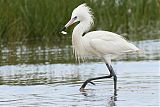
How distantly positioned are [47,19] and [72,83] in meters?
6.86

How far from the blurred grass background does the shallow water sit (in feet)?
7.24

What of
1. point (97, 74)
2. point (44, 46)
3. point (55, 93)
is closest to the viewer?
point (55, 93)

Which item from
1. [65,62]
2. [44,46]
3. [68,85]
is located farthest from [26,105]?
[44,46]

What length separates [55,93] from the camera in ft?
35.3

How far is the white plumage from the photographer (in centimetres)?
1173

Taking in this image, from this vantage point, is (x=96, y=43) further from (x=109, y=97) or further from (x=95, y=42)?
(x=109, y=97)

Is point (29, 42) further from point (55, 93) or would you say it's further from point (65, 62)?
point (55, 93)

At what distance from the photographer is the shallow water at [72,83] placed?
9.91 metres

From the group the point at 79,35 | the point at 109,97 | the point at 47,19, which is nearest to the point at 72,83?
the point at 79,35

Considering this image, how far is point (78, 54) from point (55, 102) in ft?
7.89

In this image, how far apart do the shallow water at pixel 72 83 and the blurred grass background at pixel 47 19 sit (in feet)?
7.24

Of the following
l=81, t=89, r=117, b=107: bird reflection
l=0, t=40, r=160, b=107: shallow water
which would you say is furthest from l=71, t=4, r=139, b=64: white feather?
l=81, t=89, r=117, b=107: bird reflection

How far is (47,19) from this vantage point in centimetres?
1864

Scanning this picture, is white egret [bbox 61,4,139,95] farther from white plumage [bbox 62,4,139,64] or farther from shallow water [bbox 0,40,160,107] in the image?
shallow water [bbox 0,40,160,107]
